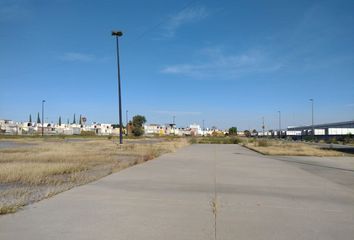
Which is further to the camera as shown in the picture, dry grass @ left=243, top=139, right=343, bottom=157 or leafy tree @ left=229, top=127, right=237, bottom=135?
leafy tree @ left=229, top=127, right=237, bottom=135

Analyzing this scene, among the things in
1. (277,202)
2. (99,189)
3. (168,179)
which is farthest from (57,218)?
(168,179)

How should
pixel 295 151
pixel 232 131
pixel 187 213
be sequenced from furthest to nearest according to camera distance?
pixel 232 131
pixel 295 151
pixel 187 213

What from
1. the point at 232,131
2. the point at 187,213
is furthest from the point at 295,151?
the point at 232,131

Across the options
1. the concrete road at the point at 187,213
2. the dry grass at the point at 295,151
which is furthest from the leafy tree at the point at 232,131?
the concrete road at the point at 187,213

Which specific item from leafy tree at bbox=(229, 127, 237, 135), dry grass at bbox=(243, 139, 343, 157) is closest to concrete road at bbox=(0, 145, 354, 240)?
dry grass at bbox=(243, 139, 343, 157)

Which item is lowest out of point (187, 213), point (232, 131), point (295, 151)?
point (295, 151)

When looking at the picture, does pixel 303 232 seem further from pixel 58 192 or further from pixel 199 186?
pixel 58 192

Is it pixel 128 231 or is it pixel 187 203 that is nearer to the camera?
pixel 128 231

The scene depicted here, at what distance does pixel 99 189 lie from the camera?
32.5 feet

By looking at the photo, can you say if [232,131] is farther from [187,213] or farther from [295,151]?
[187,213]

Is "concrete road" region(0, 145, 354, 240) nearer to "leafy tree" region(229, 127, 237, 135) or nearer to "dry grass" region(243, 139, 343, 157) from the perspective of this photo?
"dry grass" region(243, 139, 343, 157)

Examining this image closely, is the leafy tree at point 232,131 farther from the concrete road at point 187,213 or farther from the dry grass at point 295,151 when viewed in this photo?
the concrete road at point 187,213

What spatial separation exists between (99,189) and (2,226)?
4180 millimetres

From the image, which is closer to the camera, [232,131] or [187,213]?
[187,213]
